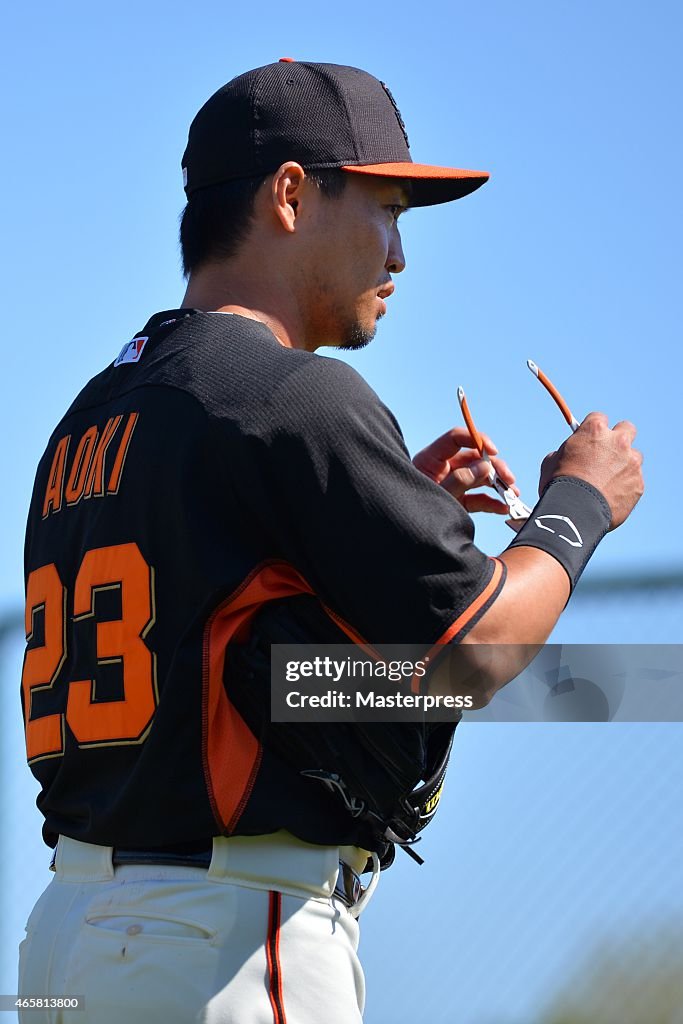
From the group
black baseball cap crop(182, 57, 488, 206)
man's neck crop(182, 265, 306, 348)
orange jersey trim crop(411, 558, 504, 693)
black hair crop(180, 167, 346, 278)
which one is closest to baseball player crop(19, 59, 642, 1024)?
orange jersey trim crop(411, 558, 504, 693)

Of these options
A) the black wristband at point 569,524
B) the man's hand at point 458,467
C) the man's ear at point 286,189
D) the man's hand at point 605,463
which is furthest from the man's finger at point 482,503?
the man's ear at point 286,189

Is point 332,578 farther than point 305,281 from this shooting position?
No

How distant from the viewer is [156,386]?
2.21m

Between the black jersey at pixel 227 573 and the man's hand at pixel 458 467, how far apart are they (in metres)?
0.76

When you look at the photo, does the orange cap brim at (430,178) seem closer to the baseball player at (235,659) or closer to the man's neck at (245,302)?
A: the man's neck at (245,302)

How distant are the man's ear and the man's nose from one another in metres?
0.20

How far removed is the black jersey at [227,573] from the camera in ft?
6.57

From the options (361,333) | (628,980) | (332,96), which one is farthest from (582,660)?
(332,96)

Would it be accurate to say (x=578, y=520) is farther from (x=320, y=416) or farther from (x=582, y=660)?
(x=582, y=660)

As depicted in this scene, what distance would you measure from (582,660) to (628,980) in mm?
1007

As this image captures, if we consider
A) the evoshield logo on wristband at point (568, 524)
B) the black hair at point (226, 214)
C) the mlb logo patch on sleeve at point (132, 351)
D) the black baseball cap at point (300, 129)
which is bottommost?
the evoshield logo on wristband at point (568, 524)

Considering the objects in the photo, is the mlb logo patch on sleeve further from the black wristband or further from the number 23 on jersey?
the black wristband

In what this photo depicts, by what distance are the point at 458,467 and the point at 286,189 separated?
27.9 inches

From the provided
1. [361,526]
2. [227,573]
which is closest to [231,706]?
[227,573]
